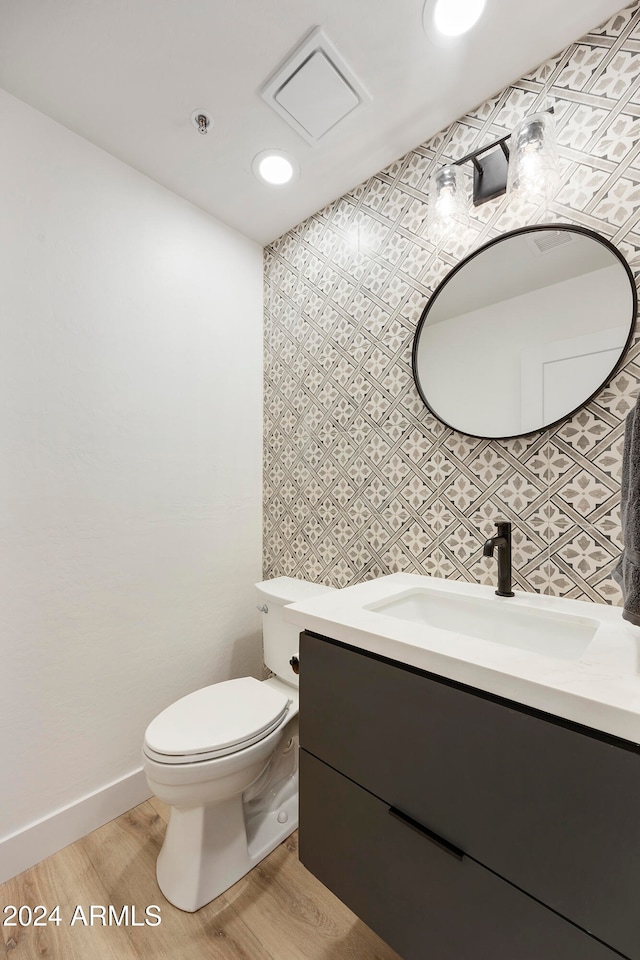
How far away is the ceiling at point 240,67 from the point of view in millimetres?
1008

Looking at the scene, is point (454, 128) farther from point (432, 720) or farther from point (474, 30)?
point (432, 720)

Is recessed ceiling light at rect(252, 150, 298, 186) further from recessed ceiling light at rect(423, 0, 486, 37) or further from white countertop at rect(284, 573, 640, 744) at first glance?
white countertop at rect(284, 573, 640, 744)

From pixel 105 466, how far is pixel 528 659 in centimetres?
139

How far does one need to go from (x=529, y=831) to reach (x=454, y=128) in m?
1.80

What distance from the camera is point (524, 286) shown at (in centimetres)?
113

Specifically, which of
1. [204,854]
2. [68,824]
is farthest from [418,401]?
[68,824]

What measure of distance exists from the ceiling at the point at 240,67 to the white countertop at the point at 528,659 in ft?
4.88

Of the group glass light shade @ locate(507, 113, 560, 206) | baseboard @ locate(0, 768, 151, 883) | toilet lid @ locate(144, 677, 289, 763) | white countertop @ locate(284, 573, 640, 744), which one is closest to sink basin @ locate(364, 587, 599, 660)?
white countertop @ locate(284, 573, 640, 744)

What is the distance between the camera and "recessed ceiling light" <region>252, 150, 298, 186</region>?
1429 mm

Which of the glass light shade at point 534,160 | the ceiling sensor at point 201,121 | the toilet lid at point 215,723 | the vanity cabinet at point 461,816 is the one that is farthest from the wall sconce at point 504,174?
the toilet lid at point 215,723

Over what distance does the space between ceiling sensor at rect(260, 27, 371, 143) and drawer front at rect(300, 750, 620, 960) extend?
1.83 meters

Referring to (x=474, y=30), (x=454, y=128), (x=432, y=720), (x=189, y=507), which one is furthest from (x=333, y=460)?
(x=474, y=30)

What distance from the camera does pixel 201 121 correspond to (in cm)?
130

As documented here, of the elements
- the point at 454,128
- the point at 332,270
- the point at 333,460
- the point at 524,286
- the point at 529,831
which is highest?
the point at 454,128
